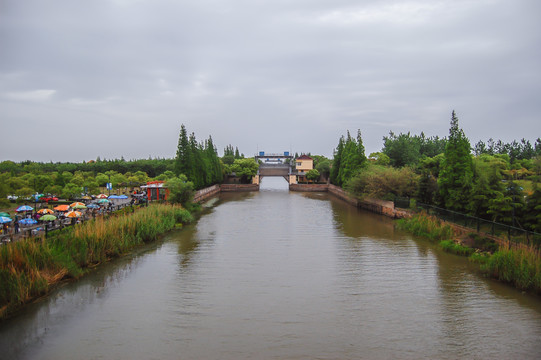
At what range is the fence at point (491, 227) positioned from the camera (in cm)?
1344

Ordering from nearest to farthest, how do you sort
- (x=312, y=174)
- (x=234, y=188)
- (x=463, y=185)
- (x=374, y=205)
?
(x=463, y=185) → (x=374, y=205) → (x=234, y=188) → (x=312, y=174)

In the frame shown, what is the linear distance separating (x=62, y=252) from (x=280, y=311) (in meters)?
8.57

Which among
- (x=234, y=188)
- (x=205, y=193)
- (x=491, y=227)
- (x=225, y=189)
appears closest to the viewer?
(x=491, y=227)

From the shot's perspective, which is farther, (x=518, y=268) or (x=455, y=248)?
(x=455, y=248)

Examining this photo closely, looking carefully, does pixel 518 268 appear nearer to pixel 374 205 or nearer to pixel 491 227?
pixel 491 227

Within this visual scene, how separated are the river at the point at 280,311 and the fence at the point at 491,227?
1.95 meters

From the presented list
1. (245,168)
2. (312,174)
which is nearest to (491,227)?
(312,174)

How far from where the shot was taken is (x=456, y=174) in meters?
22.7

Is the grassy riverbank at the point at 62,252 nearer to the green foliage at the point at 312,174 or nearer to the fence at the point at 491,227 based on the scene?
the fence at the point at 491,227

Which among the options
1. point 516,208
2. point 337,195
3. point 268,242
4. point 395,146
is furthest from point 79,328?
point 395,146

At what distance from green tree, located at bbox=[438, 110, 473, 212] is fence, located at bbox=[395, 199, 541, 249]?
1.04 m

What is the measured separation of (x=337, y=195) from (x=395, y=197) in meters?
22.4

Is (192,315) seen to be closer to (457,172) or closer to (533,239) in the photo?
(533,239)

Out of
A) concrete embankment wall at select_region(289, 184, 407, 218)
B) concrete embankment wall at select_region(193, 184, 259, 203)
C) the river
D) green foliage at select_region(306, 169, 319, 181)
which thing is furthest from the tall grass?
green foliage at select_region(306, 169, 319, 181)
